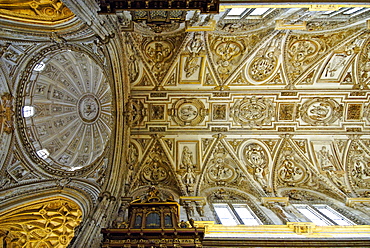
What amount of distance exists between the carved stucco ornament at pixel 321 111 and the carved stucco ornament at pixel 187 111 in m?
6.10

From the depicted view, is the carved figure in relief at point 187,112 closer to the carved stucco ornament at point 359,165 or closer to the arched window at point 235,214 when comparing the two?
the arched window at point 235,214

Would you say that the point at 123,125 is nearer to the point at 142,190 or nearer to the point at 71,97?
the point at 142,190

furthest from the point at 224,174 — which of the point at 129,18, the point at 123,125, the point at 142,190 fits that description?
the point at 129,18

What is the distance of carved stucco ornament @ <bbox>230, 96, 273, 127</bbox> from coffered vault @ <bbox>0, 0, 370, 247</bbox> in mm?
67

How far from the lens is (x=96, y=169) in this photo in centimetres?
1341

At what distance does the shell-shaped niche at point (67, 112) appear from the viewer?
14.0 m

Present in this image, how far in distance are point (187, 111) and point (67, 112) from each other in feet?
27.3

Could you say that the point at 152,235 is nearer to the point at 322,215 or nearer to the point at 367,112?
the point at 322,215

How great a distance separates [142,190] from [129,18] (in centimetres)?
873

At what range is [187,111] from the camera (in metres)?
15.0

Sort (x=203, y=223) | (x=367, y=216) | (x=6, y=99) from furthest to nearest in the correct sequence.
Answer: (x=6, y=99)
(x=367, y=216)
(x=203, y=223)

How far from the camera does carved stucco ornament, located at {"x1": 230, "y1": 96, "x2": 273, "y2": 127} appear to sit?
14953 millimetres

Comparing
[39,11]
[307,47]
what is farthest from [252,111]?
[39,11]

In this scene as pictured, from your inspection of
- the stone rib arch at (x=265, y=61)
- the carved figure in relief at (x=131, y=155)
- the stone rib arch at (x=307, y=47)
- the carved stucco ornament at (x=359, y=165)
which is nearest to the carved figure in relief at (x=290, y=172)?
the carved stucco ornament at (x=359, y=165)
